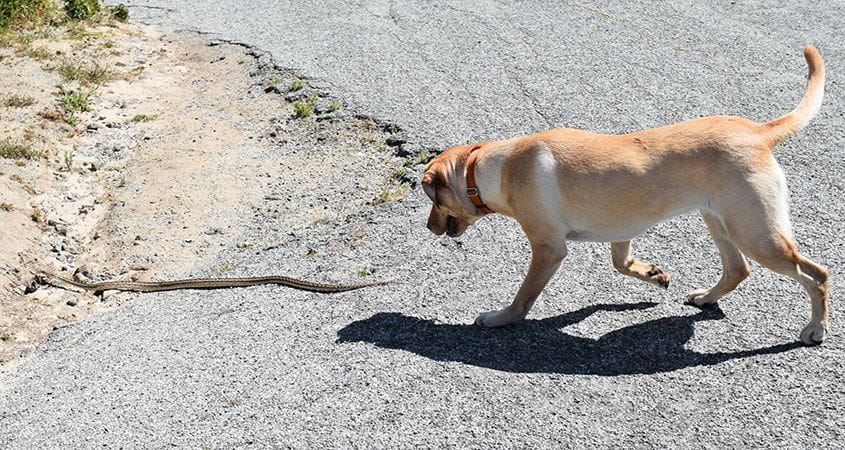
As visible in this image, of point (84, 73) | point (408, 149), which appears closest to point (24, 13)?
point (84, 73)

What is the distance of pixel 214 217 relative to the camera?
26.6 feet

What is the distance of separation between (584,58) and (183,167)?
13.5ft

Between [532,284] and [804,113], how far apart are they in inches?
68.3

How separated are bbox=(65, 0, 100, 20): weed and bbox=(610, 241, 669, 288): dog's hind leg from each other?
29.9 ft

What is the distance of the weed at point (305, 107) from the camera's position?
944 cm

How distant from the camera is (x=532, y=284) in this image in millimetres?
5449

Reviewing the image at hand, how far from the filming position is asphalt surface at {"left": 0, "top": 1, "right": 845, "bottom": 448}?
471 centimetres

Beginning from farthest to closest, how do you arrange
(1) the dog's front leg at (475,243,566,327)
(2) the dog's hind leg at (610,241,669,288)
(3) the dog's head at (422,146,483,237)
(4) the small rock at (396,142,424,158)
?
(4) the small rock at (396,142,424,158), (2) the dog's hind leg at (610,241,669,288), (3) the dog's head at (422,146,483,237), (1) the dog's front leg at (475,243,566,327)

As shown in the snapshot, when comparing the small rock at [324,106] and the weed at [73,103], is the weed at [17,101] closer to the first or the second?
the weed at [73,103]

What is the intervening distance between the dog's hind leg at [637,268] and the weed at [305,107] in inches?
173

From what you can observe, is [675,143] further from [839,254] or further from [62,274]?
[62,274]

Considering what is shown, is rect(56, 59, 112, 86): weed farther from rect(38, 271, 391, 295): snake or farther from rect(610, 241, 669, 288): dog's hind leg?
rect(610, 241, 669, 288): dog's hind leg

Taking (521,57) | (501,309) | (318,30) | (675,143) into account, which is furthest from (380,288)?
(318,30)

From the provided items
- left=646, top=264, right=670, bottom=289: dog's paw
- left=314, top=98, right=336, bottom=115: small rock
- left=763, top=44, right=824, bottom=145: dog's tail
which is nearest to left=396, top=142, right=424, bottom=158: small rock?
left=314, top=98, right=336, bottom=115: small rock
